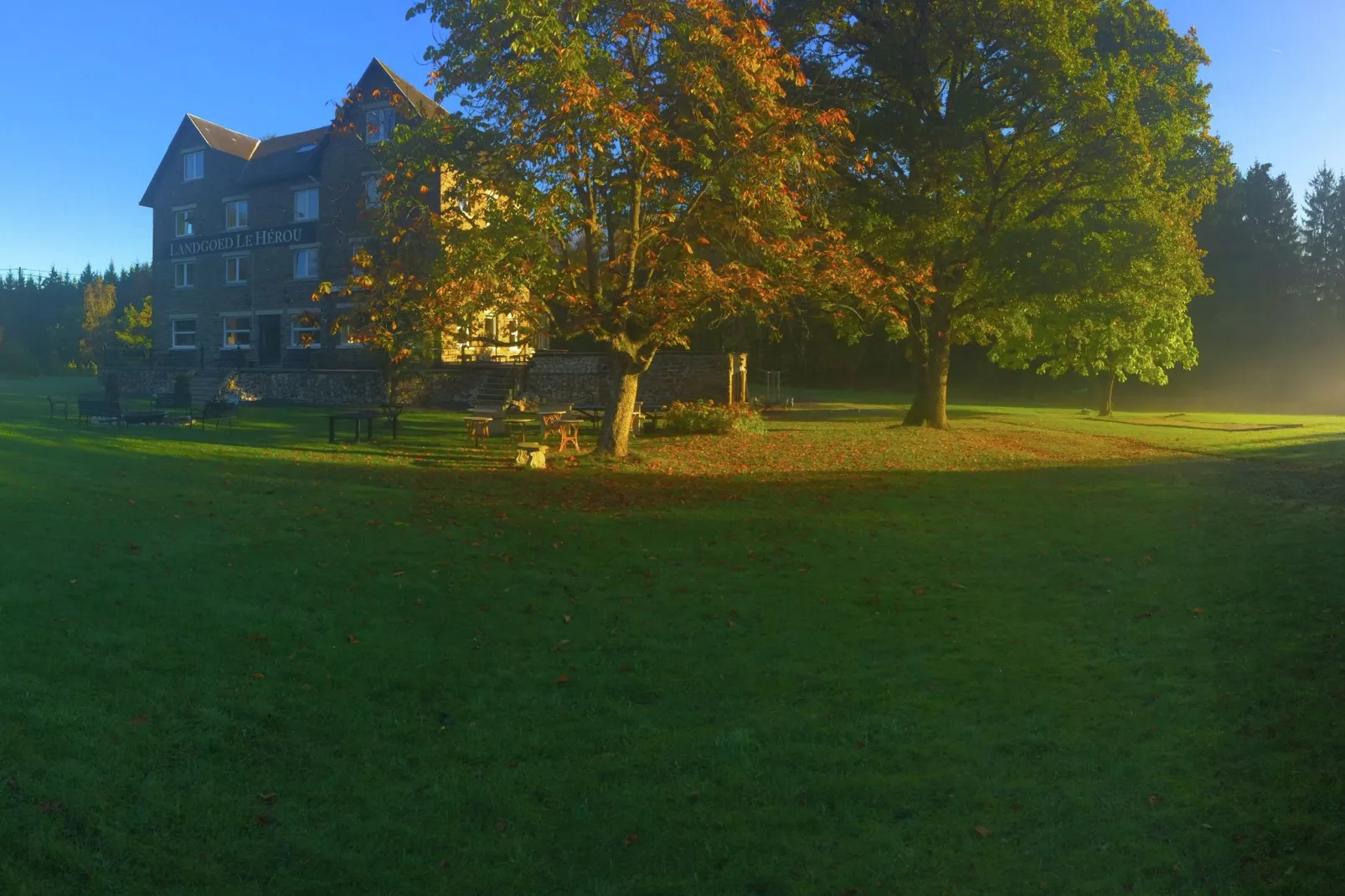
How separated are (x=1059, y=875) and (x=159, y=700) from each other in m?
5.25

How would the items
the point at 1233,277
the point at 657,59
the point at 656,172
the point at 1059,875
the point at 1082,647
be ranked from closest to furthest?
the point at 1059,875 → the point at 1082,647 → the point at 656,172 → the point at 657,59 → the point at 1233,277

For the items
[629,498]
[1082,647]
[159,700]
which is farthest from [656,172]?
[159,700]

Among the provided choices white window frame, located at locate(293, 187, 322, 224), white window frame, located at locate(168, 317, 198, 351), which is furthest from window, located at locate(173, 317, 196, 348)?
white window frame, located at locate(293, 187, 322, 224)

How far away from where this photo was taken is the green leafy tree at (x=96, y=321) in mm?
97688

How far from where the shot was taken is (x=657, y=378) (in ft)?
Result: 131

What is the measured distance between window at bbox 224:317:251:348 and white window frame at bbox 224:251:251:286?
1657mm

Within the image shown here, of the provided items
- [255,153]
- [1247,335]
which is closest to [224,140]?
[255,153]

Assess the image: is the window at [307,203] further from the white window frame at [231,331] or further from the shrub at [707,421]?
the shrub at [707,421]

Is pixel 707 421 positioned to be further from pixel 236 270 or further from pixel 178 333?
pixel 178 333

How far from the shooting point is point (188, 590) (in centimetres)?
858

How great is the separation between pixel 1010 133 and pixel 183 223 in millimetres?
39438

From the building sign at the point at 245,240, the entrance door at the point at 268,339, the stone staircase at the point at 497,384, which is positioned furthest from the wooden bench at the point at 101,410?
the entrance door at the point at 268,339

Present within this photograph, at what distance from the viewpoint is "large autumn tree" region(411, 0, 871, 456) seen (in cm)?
1642

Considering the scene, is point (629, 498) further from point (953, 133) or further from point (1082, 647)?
point (953, 133)
